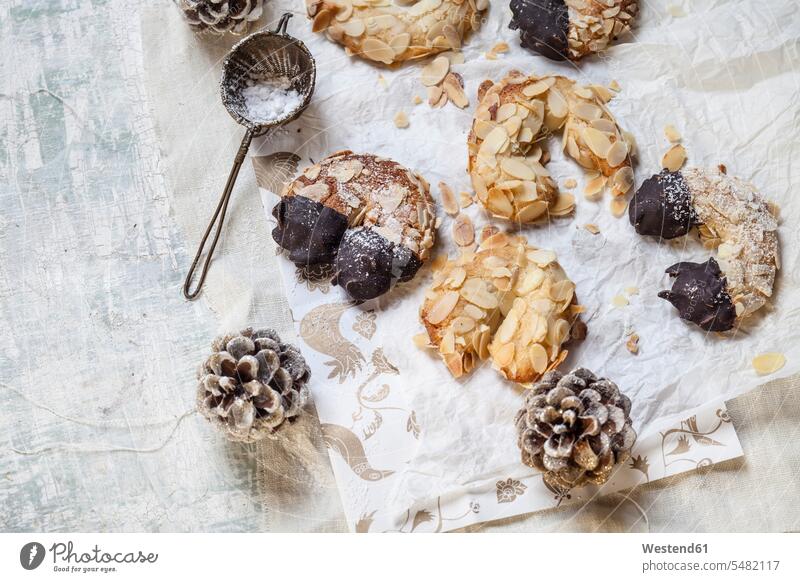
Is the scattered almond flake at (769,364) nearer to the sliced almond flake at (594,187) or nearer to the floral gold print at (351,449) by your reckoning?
the sliced almond flake at (594,187)

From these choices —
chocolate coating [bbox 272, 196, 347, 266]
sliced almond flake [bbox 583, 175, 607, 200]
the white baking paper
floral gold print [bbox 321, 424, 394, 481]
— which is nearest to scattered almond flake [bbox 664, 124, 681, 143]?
the white baking paper

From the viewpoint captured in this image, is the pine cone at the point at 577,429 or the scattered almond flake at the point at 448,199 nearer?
the pine cone at the point at 577,429

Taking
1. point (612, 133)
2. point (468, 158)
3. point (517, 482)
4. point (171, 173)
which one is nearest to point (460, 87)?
point (468, 158)

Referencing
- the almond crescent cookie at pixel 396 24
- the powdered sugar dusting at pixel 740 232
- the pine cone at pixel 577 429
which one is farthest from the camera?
the almond crescent cookie at pixel 396 24

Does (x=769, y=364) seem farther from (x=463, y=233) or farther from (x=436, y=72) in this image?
(x=436, y=72)

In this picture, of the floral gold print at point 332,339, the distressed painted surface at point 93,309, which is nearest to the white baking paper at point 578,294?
the floral gold print at point 332,339

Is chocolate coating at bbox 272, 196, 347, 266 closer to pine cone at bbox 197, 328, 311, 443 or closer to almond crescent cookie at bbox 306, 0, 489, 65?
pine cone at bbox 197, 328, 311, 443
